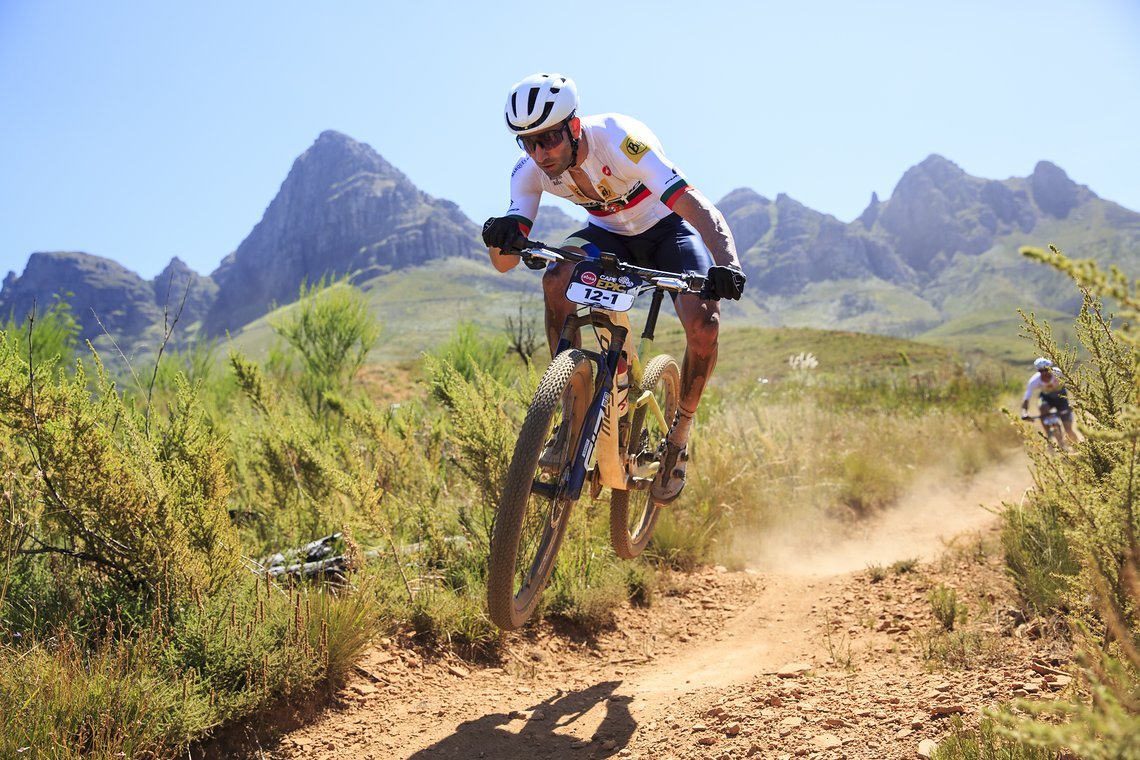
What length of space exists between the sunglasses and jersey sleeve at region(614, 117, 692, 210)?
357mm

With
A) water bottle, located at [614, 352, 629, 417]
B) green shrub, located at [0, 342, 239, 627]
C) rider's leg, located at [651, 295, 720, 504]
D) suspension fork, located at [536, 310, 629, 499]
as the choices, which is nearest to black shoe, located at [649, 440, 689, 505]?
rider's leg, located at [651, 295, 720, 504]

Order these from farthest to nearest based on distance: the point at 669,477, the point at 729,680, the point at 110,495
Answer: the point at 669,477 < the point at 729,680 < the point at 110,495

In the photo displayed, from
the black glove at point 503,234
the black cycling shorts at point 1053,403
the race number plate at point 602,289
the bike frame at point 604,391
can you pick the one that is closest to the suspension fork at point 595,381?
the bike frame at point 604,391

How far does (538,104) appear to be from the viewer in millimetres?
4012

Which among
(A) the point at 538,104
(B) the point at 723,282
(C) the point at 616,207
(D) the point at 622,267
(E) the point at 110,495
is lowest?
(E) the point at 110,495

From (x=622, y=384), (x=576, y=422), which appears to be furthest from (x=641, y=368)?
(x=576, y=422)

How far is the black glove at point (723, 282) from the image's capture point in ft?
12.8

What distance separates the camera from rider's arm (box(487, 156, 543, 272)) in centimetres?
448

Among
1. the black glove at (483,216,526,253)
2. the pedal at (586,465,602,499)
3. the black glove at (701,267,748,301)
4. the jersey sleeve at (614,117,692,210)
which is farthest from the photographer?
the jersey sleeve at (614,117,692,210)

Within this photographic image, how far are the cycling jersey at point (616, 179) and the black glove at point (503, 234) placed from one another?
0.37 feet

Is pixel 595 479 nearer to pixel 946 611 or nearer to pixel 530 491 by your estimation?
pixel 530 491

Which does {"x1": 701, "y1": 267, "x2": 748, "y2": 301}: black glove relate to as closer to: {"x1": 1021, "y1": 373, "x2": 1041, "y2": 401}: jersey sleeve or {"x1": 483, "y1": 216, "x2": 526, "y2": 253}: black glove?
{"x1": 483, "y1": 216, "x2": 526, "y2": 253}: black glove

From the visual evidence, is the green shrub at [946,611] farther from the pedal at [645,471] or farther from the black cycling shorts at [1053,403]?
the black cycling shorts at [1053,403]

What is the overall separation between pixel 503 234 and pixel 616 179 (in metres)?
0.80
